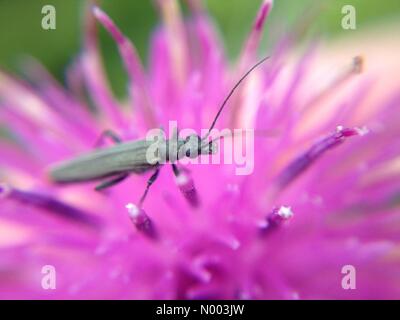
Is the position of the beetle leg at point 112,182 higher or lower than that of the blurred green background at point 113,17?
lower

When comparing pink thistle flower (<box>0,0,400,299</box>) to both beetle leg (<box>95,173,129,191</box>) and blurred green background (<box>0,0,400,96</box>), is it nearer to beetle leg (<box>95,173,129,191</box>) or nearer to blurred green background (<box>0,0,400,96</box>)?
beetle leg (<box>95,173,129,191</box>)

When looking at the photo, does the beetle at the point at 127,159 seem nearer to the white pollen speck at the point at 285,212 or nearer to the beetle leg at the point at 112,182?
the beetle leg at the point at 112,182

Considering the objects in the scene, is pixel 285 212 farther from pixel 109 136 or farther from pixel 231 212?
pixel 109 136

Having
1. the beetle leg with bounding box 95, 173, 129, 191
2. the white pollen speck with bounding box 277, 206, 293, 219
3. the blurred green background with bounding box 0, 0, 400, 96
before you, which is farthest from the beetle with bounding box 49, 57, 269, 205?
the blurred green background with bounding box 0, 0, 400, 96

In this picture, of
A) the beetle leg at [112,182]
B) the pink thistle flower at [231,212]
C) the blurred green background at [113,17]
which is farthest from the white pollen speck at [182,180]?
the blurred green background at [113,17]

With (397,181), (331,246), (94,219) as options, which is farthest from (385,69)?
(94,219)

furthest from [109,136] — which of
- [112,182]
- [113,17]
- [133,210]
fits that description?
[113,17]

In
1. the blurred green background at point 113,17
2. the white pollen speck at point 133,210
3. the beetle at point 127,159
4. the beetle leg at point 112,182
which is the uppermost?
the blurred green background at point 113,17
